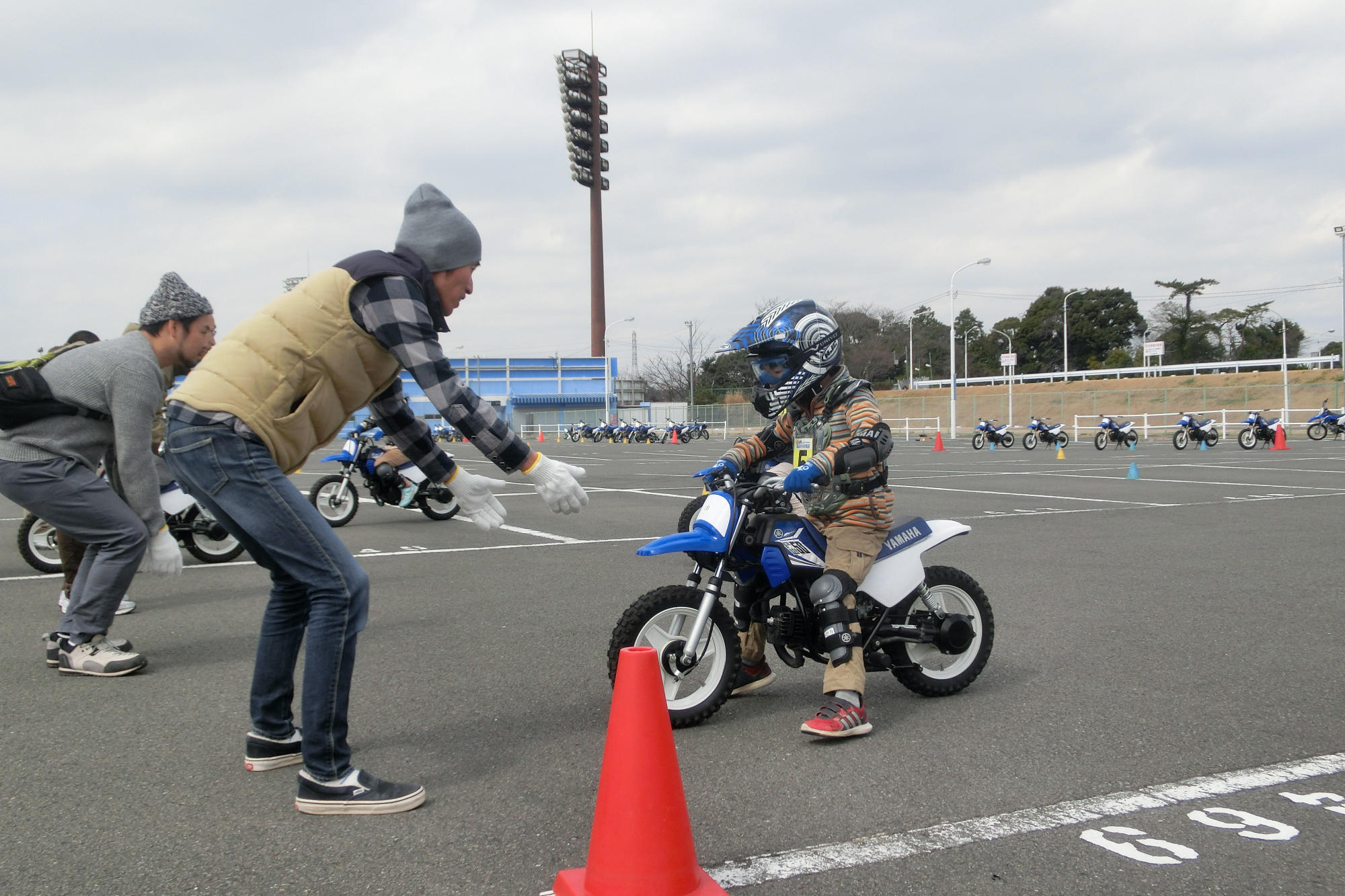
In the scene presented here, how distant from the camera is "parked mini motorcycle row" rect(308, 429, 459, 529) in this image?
12.0 metres

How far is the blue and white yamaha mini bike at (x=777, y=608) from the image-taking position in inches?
156

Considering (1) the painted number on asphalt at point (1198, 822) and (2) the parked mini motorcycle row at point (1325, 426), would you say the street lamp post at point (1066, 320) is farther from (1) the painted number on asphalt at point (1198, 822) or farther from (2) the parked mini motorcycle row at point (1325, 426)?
(1) the painted number on asphalt at point (1198, 822)

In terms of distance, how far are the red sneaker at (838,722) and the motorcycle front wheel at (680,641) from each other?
38cm

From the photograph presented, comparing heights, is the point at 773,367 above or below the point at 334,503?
above

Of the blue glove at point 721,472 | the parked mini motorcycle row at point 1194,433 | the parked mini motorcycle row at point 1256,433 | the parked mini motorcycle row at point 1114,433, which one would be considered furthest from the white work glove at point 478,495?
the parked mini motorcycle row at point 1114,433

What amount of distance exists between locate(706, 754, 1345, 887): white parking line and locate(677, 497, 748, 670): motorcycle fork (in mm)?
1150

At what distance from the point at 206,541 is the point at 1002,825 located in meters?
7.86

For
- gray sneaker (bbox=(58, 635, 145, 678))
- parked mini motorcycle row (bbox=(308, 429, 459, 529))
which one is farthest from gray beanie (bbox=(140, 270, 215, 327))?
parked mini motorcycle row (bbox=(308, 429, 459, 529))

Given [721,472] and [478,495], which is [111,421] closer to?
[478,495]

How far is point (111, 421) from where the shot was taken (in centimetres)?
498

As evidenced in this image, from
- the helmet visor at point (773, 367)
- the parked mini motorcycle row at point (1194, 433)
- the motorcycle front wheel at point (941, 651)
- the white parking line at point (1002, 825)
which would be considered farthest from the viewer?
the parked mini motorcycle row at point (1194, 433)

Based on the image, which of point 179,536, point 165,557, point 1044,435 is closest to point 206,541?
point 179,536

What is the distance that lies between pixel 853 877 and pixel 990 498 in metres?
12.6

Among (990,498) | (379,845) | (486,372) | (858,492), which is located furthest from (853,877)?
(486,372)
